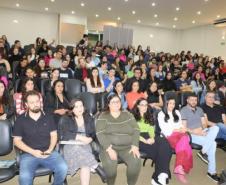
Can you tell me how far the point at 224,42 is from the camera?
16391 mm

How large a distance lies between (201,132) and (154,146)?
2.83 ft

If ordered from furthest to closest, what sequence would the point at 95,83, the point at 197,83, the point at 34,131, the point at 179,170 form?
the point at 197,83, the point at 95,83, the point at 179,170, the point at 34,131

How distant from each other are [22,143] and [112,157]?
93 centimetres

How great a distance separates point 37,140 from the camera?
297 cm

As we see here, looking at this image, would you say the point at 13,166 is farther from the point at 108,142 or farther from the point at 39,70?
the point at 39,70

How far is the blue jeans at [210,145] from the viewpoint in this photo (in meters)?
3.76

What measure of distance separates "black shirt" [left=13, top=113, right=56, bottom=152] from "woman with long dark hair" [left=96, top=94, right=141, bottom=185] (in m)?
0.57

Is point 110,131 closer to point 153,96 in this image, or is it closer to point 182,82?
point 153,96

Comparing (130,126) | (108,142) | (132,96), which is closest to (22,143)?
(108,142)

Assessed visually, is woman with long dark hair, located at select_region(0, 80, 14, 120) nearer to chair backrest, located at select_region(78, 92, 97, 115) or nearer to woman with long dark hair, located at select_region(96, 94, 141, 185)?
chair backrest, located at select_region(78, 92, 97, 115)

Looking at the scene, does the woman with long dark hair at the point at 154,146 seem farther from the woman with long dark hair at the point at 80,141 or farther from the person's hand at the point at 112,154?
the woman with long dark hair at the point at 80,141

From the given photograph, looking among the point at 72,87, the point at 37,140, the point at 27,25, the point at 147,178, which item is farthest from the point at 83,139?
the point at 27,25

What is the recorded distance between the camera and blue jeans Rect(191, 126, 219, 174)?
3760 mm

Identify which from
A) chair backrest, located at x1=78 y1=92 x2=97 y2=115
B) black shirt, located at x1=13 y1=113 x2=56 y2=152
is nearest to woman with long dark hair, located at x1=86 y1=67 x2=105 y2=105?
chair backrest, located at x1=78 y1=92 x2=97 y2=115
